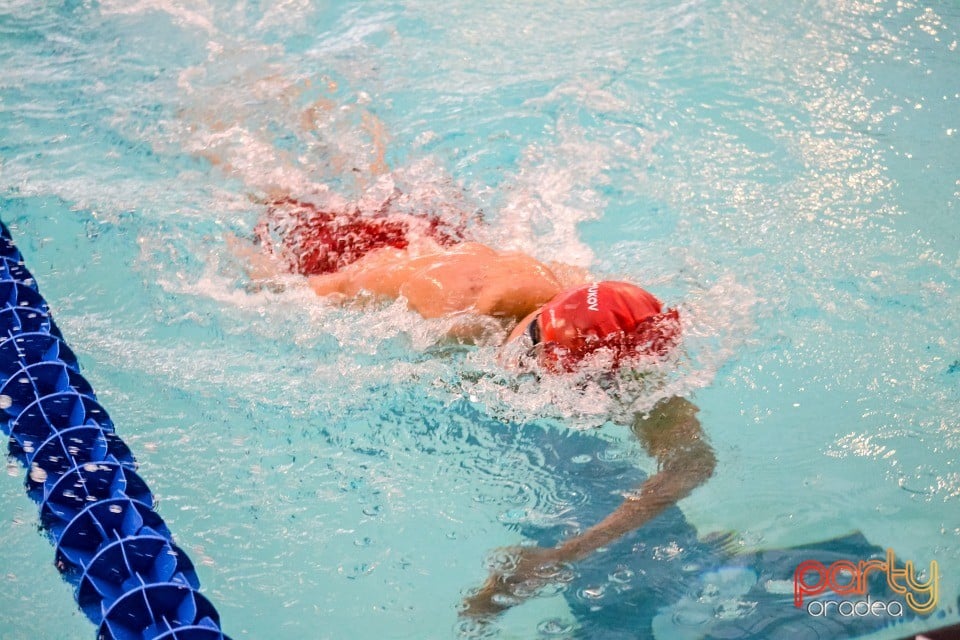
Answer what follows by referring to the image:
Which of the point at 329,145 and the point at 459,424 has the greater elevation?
the point at 329,145

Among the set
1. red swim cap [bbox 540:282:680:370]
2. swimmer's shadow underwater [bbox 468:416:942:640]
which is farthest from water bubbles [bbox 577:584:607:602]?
red swim cap [bbox 540:282:680:370]

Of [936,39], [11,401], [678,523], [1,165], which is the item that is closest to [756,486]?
[678,523]

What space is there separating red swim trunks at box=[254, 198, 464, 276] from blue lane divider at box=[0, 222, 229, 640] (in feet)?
2.93

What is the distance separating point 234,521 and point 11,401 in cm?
70

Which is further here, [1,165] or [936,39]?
[936,39]

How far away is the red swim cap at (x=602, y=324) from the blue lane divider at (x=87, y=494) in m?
1.09

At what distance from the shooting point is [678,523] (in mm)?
2578

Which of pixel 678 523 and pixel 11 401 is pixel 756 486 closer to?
pixel 678 523

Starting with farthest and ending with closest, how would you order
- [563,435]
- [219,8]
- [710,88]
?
[219,8] < [710,88] < [563,435]

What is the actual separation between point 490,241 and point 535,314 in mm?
1053

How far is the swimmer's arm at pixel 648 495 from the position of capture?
8.02 feet

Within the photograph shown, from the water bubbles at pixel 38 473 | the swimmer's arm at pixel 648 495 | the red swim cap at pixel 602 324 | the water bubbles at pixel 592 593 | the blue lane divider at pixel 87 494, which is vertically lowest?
the water bubbles at pixel 592 593

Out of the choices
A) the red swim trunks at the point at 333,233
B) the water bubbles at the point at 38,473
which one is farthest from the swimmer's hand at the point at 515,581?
the red swim trunks at the point at 333,233

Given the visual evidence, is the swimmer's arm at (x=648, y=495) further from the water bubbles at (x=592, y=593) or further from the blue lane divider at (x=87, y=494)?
the blue lane divider at (x=87, y=494)
